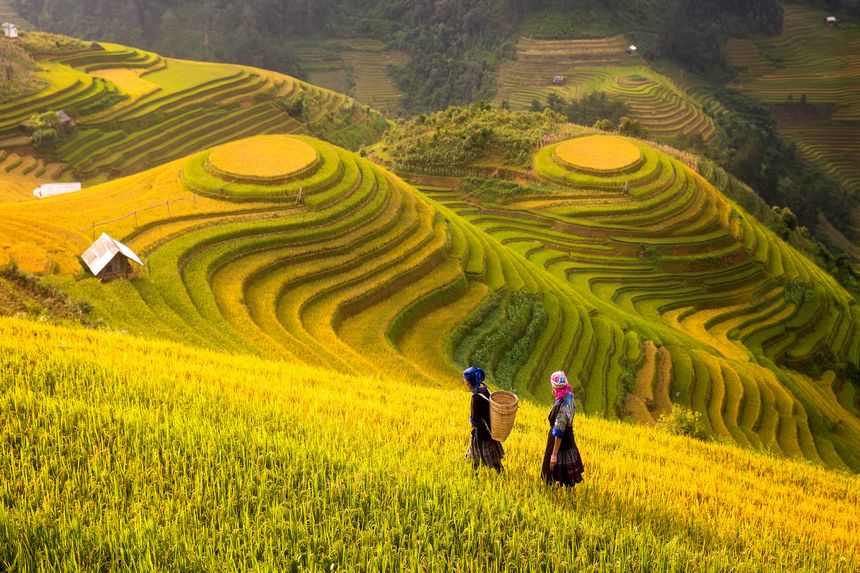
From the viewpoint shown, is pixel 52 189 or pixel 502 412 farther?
pixel 52 189

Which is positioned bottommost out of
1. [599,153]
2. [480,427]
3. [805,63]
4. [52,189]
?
[52,189]

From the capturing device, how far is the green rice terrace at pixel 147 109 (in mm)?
48438

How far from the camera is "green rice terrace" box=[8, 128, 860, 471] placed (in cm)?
1850

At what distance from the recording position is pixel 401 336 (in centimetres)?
2169

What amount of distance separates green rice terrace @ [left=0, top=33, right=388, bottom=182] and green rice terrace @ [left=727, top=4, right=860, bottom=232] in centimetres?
6972

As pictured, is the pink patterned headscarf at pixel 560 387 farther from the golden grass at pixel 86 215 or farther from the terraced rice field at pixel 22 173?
the terraced rice field at pixel 22 173

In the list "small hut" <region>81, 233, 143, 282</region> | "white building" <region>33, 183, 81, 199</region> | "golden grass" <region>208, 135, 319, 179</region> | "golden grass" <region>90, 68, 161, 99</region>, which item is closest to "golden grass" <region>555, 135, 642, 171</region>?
"golden grass" <region>208, 135, 319, 179</region>

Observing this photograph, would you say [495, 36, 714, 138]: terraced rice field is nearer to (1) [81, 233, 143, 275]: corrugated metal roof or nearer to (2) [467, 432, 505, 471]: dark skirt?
(1) [81, 233, 143, 275]: corrugated metal roof

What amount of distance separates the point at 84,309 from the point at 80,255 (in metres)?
3.84

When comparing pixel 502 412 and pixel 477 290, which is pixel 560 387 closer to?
pixel 502 412

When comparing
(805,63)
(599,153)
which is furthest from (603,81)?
(599,153)

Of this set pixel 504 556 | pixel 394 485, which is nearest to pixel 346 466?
pixel 394 485

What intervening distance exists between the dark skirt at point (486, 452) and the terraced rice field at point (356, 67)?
320ft

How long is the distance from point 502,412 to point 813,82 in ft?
388
